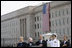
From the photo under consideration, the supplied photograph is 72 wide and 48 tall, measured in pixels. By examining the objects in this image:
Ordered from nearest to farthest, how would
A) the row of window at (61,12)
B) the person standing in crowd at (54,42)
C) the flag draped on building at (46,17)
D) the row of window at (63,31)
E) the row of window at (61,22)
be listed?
the person standing in crowd at (54,42) < the flag draped on building at (46,17) < the row of window at (63,31) < the row of window at (61,22) < the row of window at (61,12)

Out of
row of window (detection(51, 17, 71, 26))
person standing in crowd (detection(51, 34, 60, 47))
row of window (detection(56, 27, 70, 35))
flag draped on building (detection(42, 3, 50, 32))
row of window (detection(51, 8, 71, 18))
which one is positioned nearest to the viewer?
person standing in crowd (detection(51, 34, 60, 47))

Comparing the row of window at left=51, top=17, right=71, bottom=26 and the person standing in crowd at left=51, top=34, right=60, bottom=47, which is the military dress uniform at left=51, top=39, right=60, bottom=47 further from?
the row of window at left=51, top=17, right=71, bottom=26

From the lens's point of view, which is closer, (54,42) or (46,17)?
(54,42)

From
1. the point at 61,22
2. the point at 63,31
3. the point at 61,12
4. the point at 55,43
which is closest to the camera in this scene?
the point at 55,43

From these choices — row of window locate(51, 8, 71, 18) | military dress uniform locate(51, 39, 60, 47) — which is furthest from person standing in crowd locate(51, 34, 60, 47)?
row of window locate(51, 8, 71, 18)

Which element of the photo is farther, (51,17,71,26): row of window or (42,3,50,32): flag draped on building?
(51,17,71,26): row of window

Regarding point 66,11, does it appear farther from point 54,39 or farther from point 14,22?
point 54,39

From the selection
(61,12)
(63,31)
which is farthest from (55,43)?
(61,12)

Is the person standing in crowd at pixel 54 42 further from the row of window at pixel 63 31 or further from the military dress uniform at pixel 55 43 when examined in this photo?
the row of window at pixel 63 31

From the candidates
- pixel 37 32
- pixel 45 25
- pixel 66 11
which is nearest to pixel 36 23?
pixel 37 32

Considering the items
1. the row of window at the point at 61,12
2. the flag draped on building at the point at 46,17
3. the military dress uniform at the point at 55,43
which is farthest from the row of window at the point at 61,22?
the military dress uniform at the point at 55,43

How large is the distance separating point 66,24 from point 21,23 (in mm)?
38425

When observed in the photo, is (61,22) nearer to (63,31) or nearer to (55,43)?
(63,31)

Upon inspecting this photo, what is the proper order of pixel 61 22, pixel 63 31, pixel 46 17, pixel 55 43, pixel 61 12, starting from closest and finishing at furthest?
pixel 55 43 → pixel 46 17 → pixel 63 31 → pixel 61 22 → pixel 61 12
